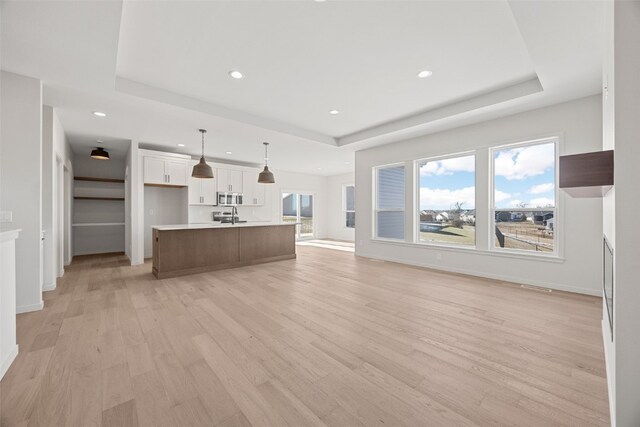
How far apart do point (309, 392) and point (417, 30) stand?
3.18 metres

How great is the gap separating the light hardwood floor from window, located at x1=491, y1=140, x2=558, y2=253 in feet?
3.19

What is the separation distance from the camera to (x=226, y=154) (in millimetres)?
7164

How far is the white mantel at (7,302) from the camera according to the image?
1809mm

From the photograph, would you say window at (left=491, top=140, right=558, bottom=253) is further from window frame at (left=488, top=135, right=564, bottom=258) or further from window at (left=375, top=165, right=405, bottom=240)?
window at (left=375, top=165, right=405, bottom=240)

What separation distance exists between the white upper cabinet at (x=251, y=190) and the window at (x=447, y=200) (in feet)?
16.6

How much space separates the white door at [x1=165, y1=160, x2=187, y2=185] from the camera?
634 cm

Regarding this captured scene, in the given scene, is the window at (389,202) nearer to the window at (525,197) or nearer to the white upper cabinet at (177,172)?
the window at (525,197)

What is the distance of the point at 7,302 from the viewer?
1892mm

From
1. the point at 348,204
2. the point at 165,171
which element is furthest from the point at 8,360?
the point at 348,204

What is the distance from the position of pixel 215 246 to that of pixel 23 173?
2.78m

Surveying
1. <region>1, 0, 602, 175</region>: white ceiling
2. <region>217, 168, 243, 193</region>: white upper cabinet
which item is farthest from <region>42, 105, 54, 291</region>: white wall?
<region>217, 168, 243, 193</region>: white upper cabinet

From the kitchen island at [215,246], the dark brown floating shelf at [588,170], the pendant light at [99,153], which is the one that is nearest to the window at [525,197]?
the dark brown floating shelf at [588,170]

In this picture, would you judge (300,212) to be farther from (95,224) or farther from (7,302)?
(7,302)

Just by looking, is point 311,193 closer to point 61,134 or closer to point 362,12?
point 61,134
